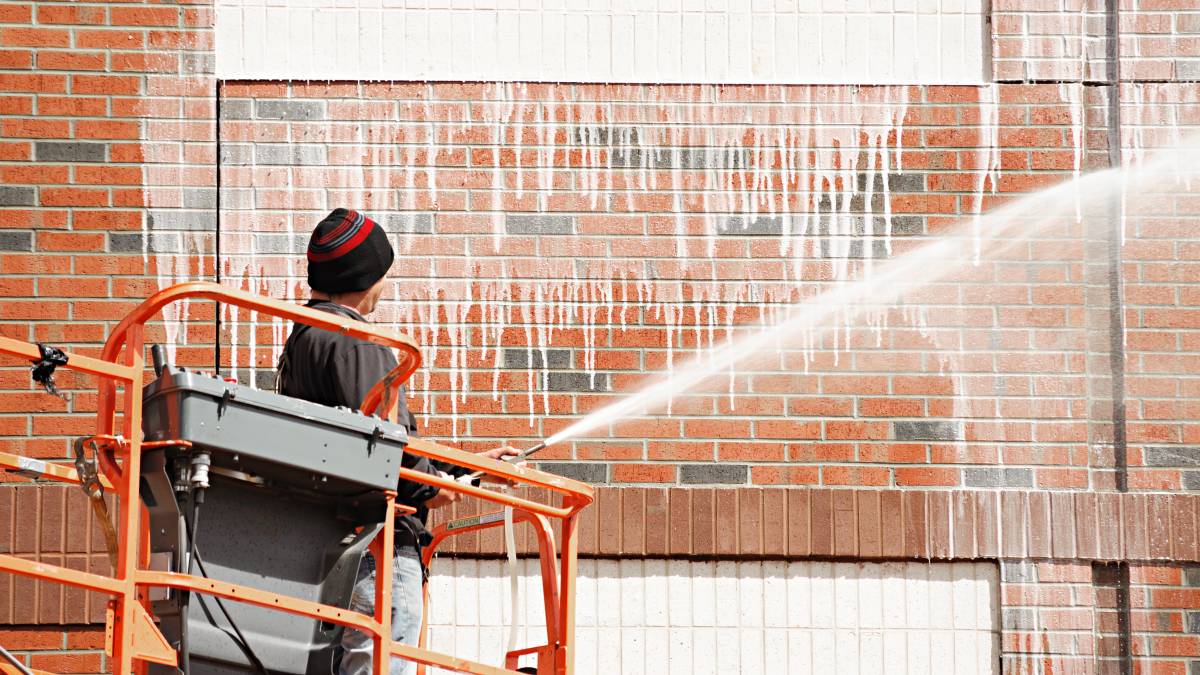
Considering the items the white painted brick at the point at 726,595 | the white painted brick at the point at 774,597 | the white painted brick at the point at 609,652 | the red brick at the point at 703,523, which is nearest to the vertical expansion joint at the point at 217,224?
the white painted brick at the point at 609,652

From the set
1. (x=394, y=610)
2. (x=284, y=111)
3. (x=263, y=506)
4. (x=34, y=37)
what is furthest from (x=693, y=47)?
(x=263, y=506)

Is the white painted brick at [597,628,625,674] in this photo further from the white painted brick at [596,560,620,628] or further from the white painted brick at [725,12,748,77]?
the white painted brick at [725,12,748,77]

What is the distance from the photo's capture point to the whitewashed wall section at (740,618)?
7.45 metres

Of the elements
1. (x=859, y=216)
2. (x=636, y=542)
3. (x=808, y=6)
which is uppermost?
(x=808, y=6)

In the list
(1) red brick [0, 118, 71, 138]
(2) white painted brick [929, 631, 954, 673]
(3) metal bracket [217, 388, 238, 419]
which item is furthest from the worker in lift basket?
(2) white painted brick [929, 631, 954, 673]

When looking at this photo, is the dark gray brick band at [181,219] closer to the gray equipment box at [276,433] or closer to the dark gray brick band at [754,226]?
the dark gray brick band at [754,226]

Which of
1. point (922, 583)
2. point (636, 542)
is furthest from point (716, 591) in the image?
point (922, 583)

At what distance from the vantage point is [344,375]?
492 centimetres

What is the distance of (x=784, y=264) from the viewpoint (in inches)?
305

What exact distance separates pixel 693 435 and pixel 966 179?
1838mm

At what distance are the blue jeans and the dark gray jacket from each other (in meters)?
0.07

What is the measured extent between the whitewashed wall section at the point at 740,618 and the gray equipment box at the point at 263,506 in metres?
2.86

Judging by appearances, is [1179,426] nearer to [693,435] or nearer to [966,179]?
[966,179]

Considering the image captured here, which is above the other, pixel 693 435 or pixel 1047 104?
pixel 1047 104
